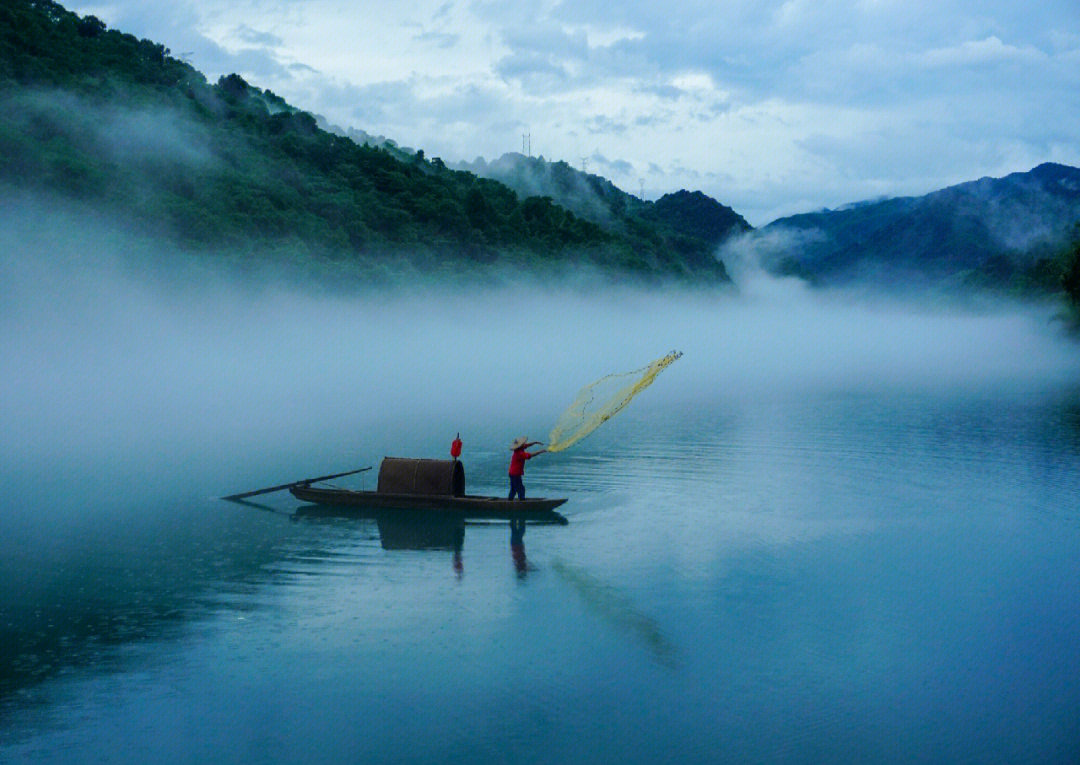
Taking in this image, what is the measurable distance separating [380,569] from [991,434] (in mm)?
33638

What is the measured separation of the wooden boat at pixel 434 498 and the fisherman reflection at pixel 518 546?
556 millimetres

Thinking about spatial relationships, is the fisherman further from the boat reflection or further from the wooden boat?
the boat reflection

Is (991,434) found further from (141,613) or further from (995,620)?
(141,613)

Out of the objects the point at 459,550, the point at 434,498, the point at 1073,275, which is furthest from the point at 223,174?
the point at 459,550

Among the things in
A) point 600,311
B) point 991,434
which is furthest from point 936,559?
point 600,311

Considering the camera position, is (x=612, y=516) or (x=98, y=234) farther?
(x=98, y=234)

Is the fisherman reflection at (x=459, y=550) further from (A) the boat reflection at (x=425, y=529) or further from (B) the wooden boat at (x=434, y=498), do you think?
(B) the wooden boat at (x=434, y=498)

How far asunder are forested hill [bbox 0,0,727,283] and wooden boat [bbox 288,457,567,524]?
6547 centimetres

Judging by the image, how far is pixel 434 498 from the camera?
94.6ft

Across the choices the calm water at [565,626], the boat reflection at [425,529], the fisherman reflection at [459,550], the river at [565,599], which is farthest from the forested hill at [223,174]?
the fisherman reflection at [459,550]

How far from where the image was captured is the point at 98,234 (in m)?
83.8

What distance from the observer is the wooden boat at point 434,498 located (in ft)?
93.6

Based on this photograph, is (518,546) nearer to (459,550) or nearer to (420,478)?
(459,550)

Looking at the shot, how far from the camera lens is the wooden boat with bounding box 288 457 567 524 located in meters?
28.5
